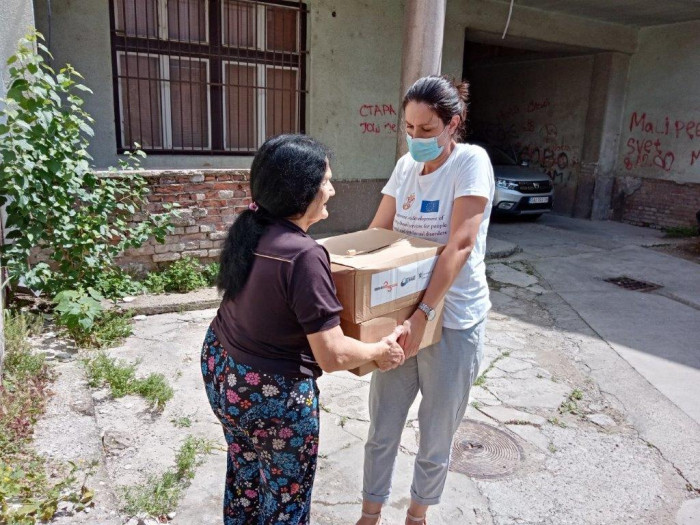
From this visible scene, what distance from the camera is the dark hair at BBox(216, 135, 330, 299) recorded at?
163 centimetres

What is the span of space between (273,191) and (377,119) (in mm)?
6531

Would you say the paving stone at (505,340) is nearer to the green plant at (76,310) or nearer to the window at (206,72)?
the green plant at (76,310)

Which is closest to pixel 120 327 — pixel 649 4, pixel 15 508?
pixel 15 508

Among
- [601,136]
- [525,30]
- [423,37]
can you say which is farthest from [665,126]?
[423,37]

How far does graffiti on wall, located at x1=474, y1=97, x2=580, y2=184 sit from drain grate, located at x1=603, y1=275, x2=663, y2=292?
196 inches

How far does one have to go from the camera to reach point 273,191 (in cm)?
164

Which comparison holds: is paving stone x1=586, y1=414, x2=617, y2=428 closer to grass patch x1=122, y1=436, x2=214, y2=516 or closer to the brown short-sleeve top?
grass patch x1=122, y1=436, x2=214, y2=516

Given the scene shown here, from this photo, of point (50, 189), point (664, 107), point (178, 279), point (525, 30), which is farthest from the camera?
point (664, 107)

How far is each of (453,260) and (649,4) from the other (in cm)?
912

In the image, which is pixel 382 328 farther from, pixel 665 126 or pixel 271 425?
pixel 665 126

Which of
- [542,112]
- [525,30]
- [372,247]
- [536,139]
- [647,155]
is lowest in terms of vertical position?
[372,247]

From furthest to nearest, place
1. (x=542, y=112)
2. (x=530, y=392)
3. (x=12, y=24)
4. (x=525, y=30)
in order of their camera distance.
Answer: (x=542, y=112), (x=525, y=30), (x=12, y=24), (x=530, y=392)

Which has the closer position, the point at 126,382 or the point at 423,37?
the point at 126,382

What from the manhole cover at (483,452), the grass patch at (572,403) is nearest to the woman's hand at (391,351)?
the manhole cover at (483,452)
